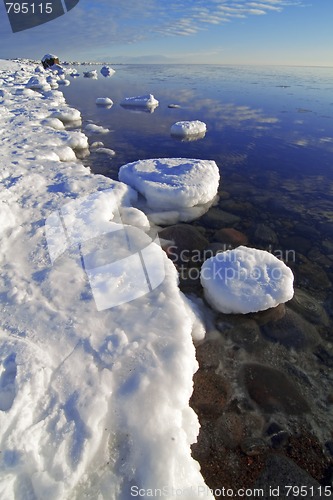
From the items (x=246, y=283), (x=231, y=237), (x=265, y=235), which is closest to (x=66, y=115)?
(x=231, y=237)

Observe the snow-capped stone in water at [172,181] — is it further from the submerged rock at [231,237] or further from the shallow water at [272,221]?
the submerged rock at [231,237]

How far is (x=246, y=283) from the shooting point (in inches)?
149

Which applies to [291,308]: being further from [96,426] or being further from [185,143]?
[185,143]

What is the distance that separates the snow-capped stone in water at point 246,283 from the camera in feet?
12.1

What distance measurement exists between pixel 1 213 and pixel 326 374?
4766mm

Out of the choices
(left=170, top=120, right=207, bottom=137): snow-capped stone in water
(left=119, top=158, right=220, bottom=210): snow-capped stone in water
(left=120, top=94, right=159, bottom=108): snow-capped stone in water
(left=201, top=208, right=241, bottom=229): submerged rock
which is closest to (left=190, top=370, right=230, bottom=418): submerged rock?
(left=201, top=208, right=241, bottom=229): submerged rock

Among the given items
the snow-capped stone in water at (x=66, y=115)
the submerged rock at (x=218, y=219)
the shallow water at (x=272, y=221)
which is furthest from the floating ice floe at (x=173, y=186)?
the snow-capped stone in water at (x=66, y=115)

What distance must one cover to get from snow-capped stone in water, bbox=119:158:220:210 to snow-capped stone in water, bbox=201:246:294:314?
88.0 inches

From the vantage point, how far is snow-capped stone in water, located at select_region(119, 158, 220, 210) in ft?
19.5

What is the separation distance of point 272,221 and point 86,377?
4.90 metres

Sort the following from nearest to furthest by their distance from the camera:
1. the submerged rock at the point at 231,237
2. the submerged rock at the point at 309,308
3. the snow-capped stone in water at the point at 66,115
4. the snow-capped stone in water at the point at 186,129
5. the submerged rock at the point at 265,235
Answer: the submerged rock at the point at 309,308
the submerged rock at the point at 231,237
the submerged rock at the point at 265,235
the snow-capped stone in water at the point at 186,129
the snow-capped stone in water at the point at 66,115

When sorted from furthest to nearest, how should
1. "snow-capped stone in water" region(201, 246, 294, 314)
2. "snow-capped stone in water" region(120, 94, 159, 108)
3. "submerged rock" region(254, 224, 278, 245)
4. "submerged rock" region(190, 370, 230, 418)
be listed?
"snow-capped stone in water" region(120, 94, 159, 108) → "submerged rock" region(254, 224, 278, 245) → "snow-capped stone in water" region(201, 246, 294, 314) → "submerged rock" region(190, 370, 230, 418)

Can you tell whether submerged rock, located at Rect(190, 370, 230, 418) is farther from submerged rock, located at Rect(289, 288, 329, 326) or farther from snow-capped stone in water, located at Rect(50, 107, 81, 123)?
snow-capped stone in water, located at Rect(50, 107, 81, 123)

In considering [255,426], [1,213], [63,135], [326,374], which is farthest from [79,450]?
[63,135]
